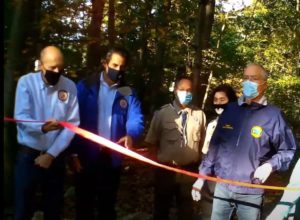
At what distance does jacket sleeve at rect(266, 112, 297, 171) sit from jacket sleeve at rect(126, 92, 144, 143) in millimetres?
1285

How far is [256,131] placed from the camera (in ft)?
11.7

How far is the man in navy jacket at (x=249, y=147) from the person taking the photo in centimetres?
354

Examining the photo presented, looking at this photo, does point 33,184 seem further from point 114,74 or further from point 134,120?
point 114,74

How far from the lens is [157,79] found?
12633mm

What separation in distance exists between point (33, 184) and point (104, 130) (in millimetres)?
831

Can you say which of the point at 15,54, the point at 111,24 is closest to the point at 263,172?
the point at 15,54


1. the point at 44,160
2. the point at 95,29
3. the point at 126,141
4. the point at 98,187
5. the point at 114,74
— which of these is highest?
the point at 95,29

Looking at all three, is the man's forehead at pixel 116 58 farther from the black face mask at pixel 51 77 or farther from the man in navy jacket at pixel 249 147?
the man in navy jacket at pixel 249 147

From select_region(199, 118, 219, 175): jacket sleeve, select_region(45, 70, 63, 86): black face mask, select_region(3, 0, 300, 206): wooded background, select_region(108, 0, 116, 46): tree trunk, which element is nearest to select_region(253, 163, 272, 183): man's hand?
select_region(199, 118, 219, 175): jacket sleeve

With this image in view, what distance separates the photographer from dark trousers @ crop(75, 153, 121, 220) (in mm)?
4148

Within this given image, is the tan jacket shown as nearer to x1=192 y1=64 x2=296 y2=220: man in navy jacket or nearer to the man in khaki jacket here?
the man in khaki jacket

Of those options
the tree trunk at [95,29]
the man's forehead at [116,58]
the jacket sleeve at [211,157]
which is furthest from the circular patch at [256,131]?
the tree trunk at [95,29]

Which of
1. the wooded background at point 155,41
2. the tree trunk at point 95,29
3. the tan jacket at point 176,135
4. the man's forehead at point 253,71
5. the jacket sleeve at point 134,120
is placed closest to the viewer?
the man's forehead at point 253,71

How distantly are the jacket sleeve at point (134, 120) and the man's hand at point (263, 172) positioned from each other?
1231mm
